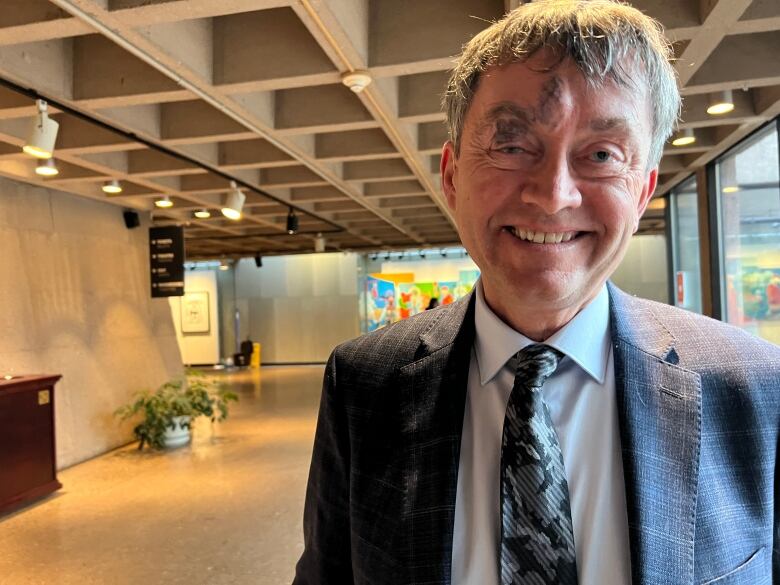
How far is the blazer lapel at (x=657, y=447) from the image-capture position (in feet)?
2.37

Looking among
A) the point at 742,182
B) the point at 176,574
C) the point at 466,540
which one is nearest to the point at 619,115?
the point at 466,540

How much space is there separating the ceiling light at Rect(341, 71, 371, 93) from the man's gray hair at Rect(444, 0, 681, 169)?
7.82 feet

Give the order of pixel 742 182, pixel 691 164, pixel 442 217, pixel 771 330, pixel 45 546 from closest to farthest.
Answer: pixel 45 546 < pixel 771 330 < pixel 742 182 < pixel 691 164 < pixel 442 217

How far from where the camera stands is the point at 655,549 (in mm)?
722

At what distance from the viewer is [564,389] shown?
0.85m

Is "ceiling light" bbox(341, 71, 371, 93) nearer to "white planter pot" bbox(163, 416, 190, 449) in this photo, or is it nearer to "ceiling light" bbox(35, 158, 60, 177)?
"ceiling light" bbox(35, 158, 60, 177)

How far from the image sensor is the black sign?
7000mm

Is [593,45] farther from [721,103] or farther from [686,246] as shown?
[686,246]

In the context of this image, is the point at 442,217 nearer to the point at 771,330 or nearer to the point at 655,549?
the point at 771,330

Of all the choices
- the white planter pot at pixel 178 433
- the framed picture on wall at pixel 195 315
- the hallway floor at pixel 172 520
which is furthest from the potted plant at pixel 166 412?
the framed picture on wall at pixel 195 315

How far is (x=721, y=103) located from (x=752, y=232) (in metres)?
1.59

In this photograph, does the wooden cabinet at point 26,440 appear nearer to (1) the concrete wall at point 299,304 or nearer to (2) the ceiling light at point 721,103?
(2) the ceiling light at point 721,103

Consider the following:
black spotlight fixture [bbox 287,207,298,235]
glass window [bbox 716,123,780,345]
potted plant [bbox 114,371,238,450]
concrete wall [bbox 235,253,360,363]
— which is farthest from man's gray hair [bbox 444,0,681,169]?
concrete wall [bbox 235,253,360,363]

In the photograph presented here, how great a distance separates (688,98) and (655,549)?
14.1 feet
